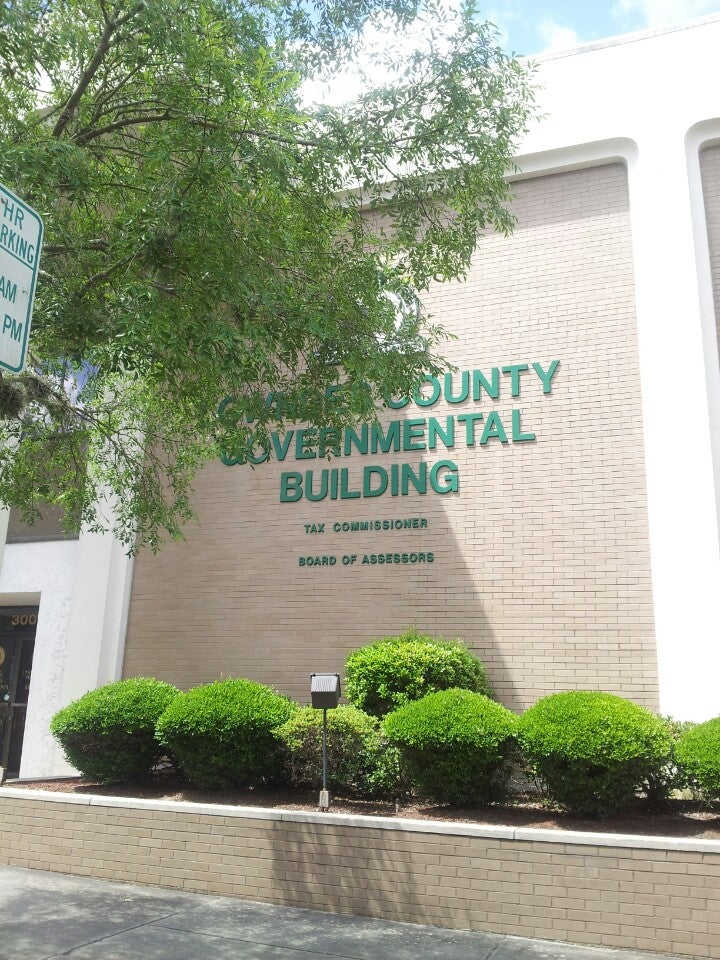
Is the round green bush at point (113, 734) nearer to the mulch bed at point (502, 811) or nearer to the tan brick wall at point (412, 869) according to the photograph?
the mulch bed at point (502, 811)

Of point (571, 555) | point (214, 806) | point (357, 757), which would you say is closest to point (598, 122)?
point (571, 555)

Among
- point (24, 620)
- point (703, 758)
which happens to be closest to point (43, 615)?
point (24, 620)

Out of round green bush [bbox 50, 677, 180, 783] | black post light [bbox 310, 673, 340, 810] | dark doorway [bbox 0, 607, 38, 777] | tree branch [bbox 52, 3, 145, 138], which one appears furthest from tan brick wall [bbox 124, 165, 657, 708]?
tree branch [bbox 52, 3, 145, 138]

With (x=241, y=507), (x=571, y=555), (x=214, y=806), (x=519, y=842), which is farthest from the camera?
(x=241, y=507)

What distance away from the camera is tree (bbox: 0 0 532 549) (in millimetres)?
6828

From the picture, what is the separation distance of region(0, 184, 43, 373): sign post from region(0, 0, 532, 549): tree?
8.31ft

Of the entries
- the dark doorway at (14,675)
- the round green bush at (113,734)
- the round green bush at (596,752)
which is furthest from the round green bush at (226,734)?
the dark doorway at (14,675)

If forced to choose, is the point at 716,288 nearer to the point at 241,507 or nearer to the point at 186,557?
the point at 241,507

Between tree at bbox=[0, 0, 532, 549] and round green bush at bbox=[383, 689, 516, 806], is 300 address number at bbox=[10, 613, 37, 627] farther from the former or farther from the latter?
round green bush at bbox=[383, 689, 516, 806]

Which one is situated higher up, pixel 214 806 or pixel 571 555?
pixel 571 555

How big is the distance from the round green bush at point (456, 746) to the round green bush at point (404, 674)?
5.05 feet

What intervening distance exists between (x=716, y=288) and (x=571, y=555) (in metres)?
3.75

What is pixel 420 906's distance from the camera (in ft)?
22.0

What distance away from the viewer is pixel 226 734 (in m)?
8.25
